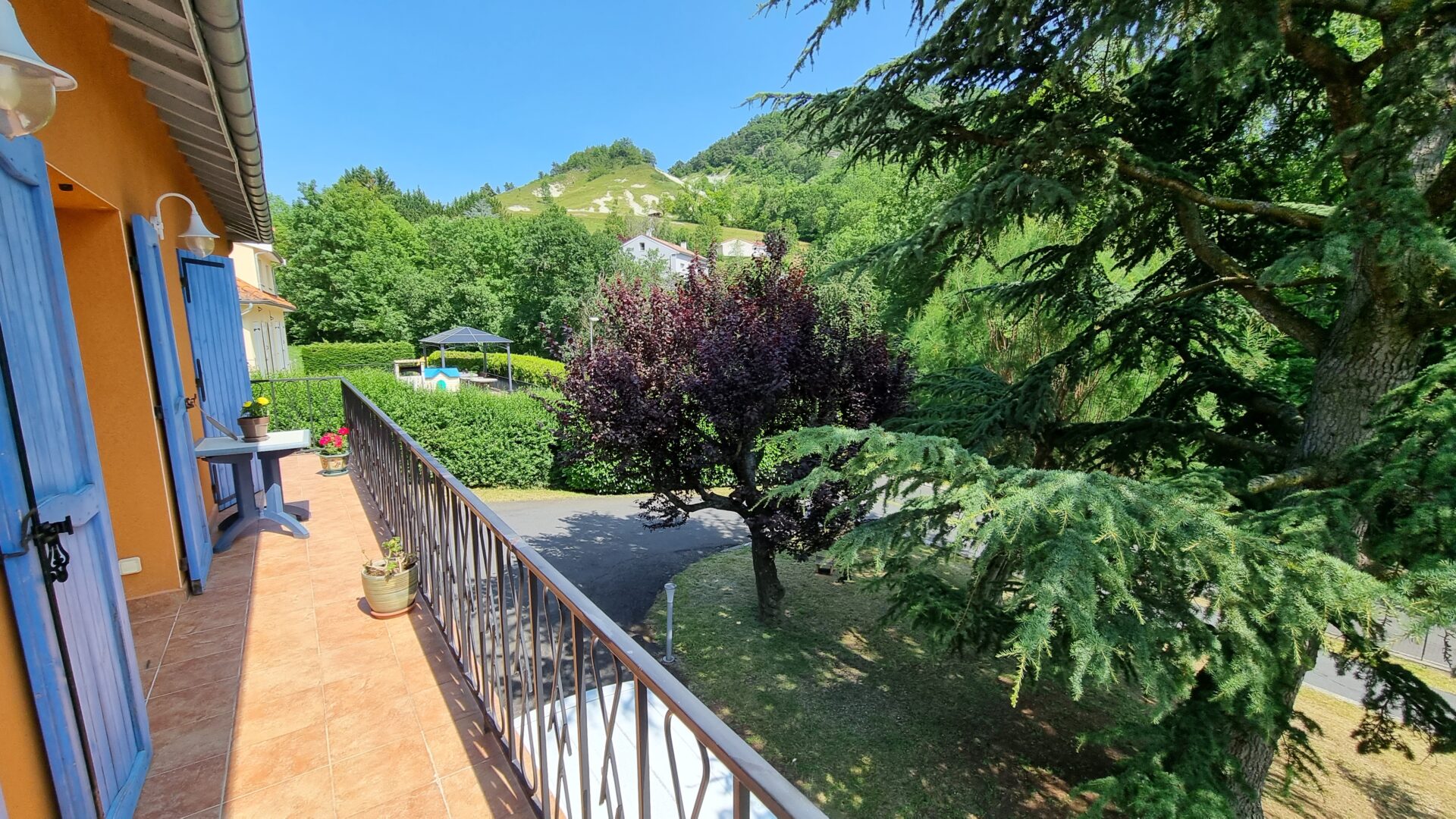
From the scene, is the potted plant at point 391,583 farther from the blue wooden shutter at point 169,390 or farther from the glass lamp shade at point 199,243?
the glass lamp shade at point 199,243

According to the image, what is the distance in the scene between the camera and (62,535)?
169 cm

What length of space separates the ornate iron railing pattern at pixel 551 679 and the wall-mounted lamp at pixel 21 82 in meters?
1.61

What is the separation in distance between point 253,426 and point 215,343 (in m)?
1.67

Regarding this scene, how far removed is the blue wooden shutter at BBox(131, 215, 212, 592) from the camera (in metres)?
3.29

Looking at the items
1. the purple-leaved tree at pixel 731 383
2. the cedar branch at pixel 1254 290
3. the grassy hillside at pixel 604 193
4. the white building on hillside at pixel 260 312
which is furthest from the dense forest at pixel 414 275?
the grassy hillside at pixel 604 193

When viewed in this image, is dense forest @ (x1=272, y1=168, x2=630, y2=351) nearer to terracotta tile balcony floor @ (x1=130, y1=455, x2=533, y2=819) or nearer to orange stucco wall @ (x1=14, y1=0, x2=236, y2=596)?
orange stucco wall @ (x1=14, y1=0, x2=236, y2=596)

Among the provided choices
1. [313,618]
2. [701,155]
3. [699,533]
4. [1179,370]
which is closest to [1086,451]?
[1179,370]

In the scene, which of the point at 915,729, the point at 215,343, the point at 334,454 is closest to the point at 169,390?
the point at 215,343

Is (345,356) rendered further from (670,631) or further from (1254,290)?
(1254,290)

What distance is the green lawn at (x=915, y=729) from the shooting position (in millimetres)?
4465

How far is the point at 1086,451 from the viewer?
472cm

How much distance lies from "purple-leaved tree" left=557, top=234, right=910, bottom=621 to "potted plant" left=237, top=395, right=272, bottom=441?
8.02 ft

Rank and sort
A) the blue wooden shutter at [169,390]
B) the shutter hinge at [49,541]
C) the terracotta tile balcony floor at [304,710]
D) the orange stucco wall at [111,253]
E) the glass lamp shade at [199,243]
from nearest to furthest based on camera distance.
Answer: the shutter hinge at [49,541] < the terracotta tile balcony floor at [304,710] < the orange stucco wall at [111,253] < the blue wooden shutter at [169,390] < the glass lamp shade at [199,243]

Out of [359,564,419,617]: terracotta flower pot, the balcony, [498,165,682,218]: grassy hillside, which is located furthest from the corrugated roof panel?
[498,165,682,218]: grassy hillside
